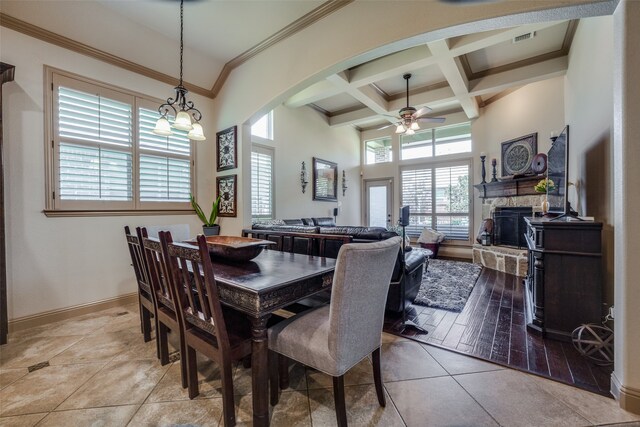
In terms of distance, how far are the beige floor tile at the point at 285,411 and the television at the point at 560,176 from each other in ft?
9.39

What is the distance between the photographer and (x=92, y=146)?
2.90 metres

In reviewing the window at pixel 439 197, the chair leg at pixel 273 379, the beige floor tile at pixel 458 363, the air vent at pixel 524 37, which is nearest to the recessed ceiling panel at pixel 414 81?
the air vent at pixel 524 37

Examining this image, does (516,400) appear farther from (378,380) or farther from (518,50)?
(518,50)

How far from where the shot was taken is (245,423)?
1438mm

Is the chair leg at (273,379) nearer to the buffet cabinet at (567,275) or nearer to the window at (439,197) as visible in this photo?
the buffet cabinet at (567,275)

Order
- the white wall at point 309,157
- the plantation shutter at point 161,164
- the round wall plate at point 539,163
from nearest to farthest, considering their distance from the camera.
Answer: the plantation shutter at point 161,164
the round wall plate at point 539,163
the white wall at point 309,157

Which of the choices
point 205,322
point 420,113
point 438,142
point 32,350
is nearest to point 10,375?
point 32,350

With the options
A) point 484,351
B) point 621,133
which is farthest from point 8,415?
point 621,133

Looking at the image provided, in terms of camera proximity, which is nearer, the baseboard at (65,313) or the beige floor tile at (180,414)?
the beige floor tile at (180,414)

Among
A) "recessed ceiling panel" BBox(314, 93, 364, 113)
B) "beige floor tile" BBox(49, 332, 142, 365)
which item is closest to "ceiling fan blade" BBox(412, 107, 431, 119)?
"recessed ceiling panel" BBox(314, 93, 364, 113)

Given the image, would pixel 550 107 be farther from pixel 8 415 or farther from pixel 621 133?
pixel 8 415

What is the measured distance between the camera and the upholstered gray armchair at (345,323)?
1.21 metres

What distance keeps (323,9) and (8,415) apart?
3.80 meters

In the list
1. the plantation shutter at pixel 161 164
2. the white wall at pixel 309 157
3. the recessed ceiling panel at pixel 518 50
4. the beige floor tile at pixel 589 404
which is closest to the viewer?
the beige floor tile at pixel 589 404
